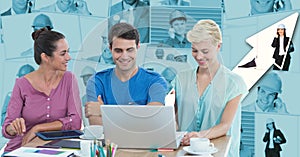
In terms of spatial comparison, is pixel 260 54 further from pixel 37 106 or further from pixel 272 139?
pixel 37 106

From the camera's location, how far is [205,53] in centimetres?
195

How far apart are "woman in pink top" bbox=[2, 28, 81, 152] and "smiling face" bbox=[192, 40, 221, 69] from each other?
65cm

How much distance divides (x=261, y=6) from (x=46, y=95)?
148 centimetres

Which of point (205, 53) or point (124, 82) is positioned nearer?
point (124, 82)

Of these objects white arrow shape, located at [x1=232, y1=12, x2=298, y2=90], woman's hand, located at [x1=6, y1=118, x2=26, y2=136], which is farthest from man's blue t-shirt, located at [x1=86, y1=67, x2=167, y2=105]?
white arrow shape, located at [x1=232, y1=12, x2=298, y2=90]

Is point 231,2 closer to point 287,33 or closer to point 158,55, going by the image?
point 287,33

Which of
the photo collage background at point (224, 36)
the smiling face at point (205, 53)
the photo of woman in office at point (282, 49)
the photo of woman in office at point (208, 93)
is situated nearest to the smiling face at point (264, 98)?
the photo collage background at point (224, 36)

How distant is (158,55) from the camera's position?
177 cm

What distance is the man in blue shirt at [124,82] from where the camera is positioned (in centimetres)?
176

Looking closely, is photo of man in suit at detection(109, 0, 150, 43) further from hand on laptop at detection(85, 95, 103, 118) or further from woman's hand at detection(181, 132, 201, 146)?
woman's hand at detection(181, 132, 201, 146)

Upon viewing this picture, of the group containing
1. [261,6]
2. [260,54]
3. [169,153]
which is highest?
[261,6]

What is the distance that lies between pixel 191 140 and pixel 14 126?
0.80 m

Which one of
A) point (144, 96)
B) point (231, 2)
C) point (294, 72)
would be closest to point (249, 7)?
point (231, 2)

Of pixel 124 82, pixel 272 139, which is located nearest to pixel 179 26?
pixel 124 82
